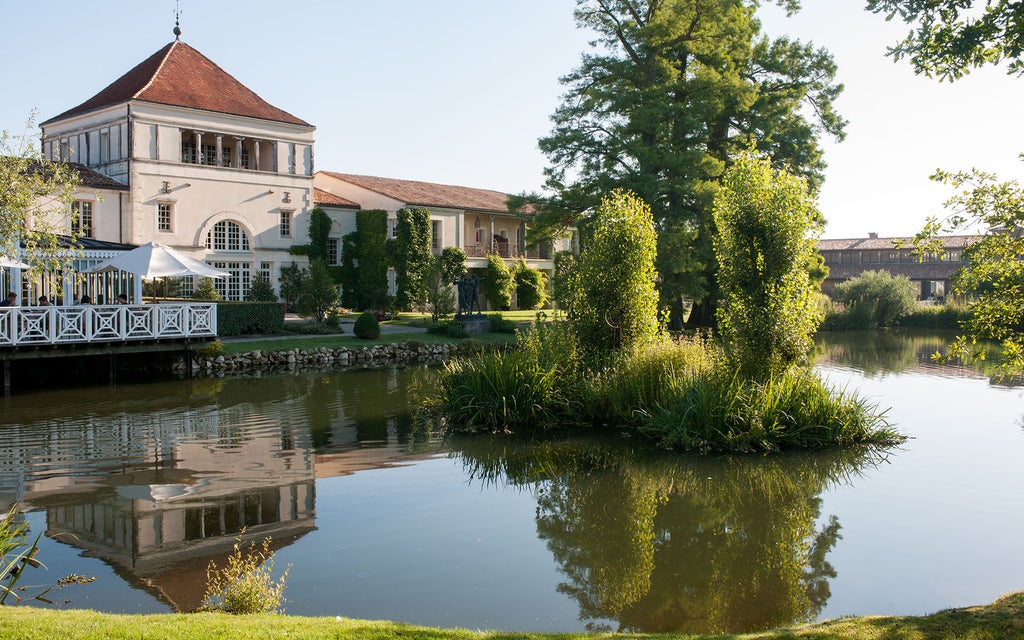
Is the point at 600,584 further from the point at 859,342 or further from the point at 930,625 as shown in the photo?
the point at 859,342

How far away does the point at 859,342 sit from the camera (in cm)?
3559

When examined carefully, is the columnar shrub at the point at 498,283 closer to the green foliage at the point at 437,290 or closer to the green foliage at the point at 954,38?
the green foliage at the point at 437,290

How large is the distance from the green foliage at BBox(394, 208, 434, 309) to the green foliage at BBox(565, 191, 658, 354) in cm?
2329

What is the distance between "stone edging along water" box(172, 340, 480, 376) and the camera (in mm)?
23625

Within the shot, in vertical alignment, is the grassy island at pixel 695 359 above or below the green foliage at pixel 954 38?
below

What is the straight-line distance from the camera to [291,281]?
35.5m

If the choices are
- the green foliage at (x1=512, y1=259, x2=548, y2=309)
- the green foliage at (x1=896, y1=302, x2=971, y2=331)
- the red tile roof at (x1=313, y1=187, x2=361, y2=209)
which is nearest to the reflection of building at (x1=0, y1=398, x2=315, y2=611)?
the red tile roof at (x1=313, y1=187, x2=361, y2=209)

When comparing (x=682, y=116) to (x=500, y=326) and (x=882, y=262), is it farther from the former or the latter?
(x=882, y=262)

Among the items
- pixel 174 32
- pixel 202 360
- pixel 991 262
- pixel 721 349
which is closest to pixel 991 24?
pixel 991 262

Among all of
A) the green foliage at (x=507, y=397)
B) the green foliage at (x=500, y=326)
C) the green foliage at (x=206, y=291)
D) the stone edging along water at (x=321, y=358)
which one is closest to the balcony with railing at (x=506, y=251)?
the green foliage at (x=500, y=326)

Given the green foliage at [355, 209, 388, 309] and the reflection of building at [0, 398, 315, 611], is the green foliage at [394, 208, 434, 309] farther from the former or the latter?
the reflection of building at [0, 398, 315, 611]

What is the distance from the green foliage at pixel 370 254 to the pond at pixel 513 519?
22227 mm

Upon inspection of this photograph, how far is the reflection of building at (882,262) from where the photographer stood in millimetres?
55375

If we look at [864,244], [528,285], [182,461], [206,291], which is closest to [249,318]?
[206,291]
